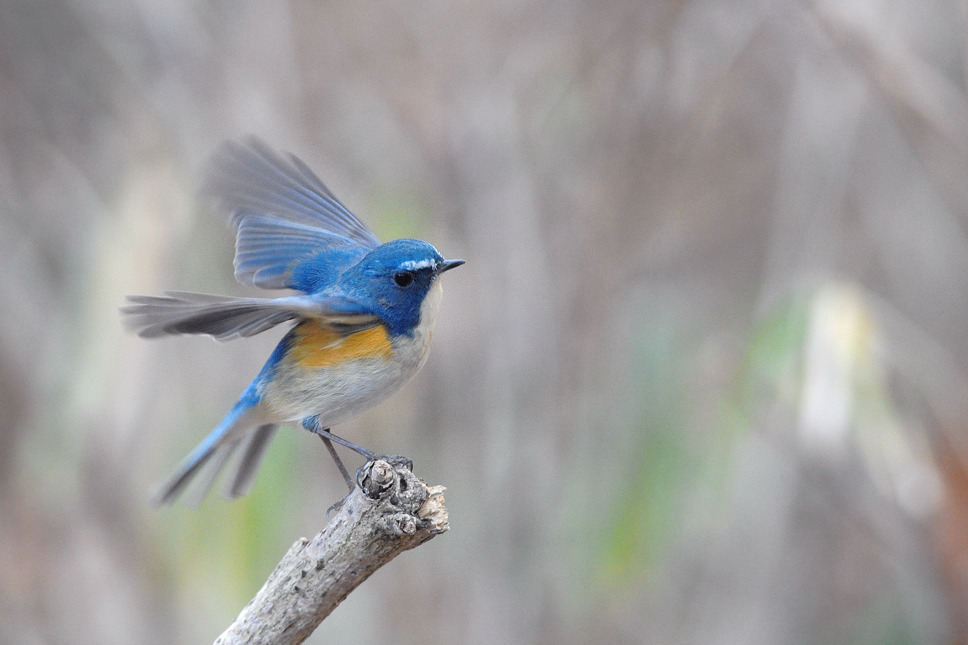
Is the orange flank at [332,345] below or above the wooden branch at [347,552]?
above

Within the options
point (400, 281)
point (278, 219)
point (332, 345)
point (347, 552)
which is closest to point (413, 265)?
point (400, 281)

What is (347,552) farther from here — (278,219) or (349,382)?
(278,219)

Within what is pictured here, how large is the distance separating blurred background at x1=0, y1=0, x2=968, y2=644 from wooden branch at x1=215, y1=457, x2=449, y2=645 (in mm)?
1403

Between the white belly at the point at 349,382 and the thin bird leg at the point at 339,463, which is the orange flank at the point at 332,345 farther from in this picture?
the thin bird leg at the point at 339,463

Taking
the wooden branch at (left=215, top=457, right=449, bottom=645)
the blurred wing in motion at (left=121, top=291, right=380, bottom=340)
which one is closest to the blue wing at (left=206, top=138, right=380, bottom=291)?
the blurred wing in motion at (left=121, top=291, right=380, bottom=340)

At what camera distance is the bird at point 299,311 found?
2.41m

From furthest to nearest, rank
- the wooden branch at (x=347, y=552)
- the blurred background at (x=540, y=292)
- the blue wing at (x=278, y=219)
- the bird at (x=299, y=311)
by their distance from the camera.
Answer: the blurred background at (x=540, y=292) < the blue wing at (x=278, y=219) < the bird at (x=299, y=311) < the wooden branch at (x=347, y=552)

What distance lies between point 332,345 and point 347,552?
2.84ft

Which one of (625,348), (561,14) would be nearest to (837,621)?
(625,348)

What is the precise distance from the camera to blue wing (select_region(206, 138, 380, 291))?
3131 mm

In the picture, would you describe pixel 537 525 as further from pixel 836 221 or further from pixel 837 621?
pixel 836 221

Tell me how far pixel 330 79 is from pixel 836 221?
8.48 ft

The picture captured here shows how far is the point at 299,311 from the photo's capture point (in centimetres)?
244

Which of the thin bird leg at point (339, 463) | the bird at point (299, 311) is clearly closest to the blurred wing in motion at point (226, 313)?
the bird at point (299, 311)
